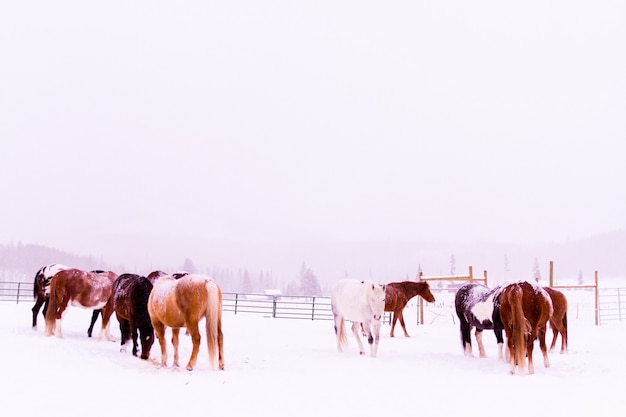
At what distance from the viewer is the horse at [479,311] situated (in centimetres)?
972

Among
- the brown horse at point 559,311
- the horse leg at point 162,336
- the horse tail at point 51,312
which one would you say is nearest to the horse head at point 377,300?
the brown horse at point 559,311

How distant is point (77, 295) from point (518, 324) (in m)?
9.98

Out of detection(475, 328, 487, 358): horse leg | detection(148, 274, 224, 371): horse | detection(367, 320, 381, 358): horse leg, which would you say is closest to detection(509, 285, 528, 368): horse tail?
detection(475, 328, 487, 358): horse leg

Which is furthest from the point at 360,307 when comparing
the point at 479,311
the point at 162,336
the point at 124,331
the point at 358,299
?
the point at 124,331

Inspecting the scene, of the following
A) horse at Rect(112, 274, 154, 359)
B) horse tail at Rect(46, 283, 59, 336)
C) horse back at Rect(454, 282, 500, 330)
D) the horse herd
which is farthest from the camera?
horse tail at Rect(46, 283, 59, 336)

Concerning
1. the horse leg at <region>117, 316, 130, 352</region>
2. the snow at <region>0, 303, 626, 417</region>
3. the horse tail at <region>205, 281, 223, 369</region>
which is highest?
the horse tail at <region>205, 281, 223, 369</region>

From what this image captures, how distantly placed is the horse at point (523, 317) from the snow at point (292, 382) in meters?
0.39

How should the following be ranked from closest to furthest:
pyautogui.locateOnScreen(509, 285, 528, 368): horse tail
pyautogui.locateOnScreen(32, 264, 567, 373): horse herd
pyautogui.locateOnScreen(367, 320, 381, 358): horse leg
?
pyautogui.locateOnScreen(32, 264, 567, 373): horse herd, pyautogui.locateOnScreen(509, 285, 528, 368): horse tail, pyautogui.locateOnScreen(367, 320, 381, 358): horse leg

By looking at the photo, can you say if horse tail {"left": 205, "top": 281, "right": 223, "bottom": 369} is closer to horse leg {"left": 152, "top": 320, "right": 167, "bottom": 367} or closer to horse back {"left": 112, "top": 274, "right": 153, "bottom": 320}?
horse leg {"left": 152, "top": 320, "right": 167, "bottom": 367}

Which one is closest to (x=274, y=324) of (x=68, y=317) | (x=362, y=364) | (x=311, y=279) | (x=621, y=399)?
(x=68, y=317)

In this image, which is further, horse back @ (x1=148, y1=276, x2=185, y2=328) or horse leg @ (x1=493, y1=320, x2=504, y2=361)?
horse leg @ (x1=493, y1=320, x2=504, y2=361)

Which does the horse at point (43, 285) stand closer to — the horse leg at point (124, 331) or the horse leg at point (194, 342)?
the horse leg at point (124, 331)

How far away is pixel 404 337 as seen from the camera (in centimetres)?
1577

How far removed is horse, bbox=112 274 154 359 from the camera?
30.6ft
